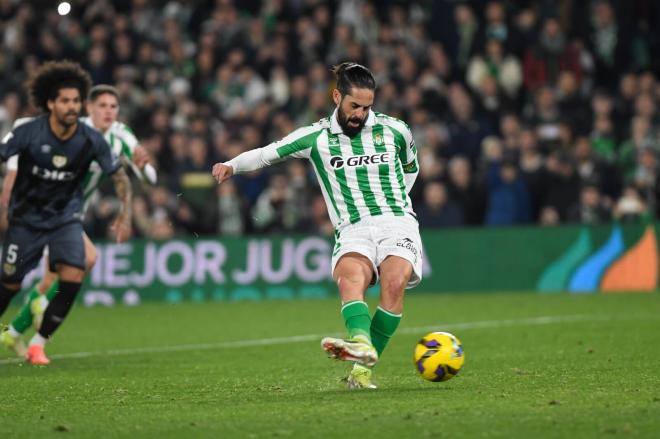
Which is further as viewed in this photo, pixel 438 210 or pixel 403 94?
pixel 403 94

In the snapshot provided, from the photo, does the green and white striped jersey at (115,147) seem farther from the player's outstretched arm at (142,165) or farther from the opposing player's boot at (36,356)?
the opposing player's boot at (36,356)

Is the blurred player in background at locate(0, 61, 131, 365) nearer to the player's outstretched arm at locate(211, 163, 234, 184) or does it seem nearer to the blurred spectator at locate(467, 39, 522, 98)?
the player's outstretched arm at locate(211, 163, 234, 184)

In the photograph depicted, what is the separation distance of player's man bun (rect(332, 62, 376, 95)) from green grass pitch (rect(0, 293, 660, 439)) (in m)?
2.03

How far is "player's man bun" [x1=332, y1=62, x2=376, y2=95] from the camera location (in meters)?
8.79

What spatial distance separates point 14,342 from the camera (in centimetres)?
1207

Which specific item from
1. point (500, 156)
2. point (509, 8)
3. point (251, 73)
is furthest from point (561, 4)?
point (251, 73)

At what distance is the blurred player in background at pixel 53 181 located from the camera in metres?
10.8

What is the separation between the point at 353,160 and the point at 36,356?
3.97 meters

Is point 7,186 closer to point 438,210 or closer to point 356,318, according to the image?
point 356,318

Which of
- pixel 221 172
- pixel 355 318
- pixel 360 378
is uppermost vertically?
pixel 221 172

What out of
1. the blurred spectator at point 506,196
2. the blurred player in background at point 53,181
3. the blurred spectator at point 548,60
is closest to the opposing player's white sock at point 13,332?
the blurred player in background at point 53,181

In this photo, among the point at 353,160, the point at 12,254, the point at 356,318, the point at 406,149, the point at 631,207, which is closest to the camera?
the point at 356,318

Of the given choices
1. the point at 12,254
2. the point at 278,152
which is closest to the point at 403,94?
the point at 12,254

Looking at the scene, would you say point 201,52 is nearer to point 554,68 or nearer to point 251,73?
point 251,73
